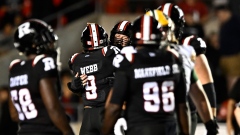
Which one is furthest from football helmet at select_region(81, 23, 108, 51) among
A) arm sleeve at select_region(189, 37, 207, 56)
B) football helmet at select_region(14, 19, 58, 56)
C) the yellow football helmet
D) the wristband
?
football helmet at select_region(14, 19, 58, 56)

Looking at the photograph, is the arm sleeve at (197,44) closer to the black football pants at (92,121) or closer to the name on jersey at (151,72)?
the black football pants at (92,121)

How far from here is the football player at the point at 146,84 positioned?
5.72 meters

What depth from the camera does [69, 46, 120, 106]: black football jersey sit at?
23.9 ft

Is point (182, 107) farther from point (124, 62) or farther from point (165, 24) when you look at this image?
point (165, 24)

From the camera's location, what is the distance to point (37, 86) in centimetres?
594

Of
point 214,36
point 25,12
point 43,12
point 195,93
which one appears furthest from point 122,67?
point 25,12

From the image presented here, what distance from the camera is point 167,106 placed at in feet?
18.9

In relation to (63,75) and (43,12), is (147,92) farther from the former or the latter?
(43,12)

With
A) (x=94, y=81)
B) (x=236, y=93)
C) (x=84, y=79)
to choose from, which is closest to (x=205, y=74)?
(x=94, y=81)

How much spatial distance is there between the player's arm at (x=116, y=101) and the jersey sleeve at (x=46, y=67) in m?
0.52

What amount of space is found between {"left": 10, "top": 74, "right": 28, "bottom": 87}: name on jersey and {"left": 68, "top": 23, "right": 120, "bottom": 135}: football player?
122 centimetres

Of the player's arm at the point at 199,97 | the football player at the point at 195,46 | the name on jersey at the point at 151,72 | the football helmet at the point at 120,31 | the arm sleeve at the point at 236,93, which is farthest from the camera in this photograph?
the arm sleeve at the point at 236,93

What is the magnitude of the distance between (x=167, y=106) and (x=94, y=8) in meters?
9.89

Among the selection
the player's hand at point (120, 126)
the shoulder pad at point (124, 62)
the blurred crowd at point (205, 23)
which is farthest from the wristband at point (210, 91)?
the blurred crowd at point (205, 23)
